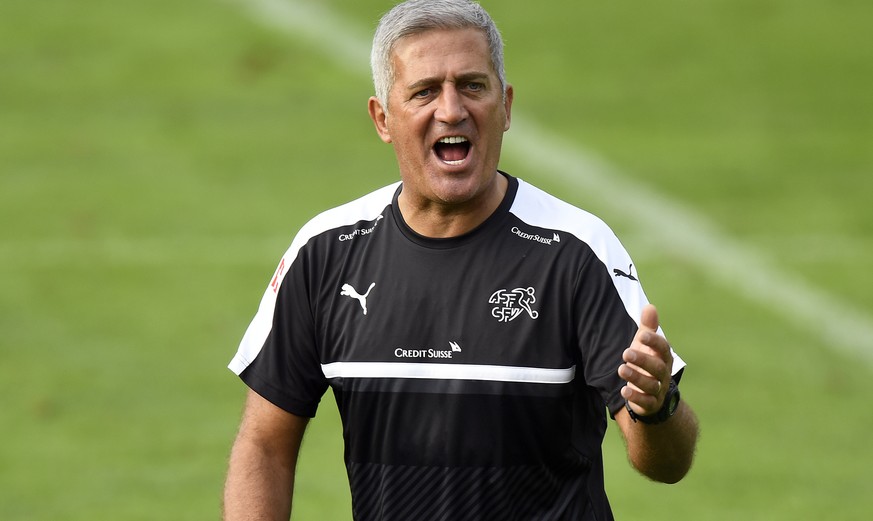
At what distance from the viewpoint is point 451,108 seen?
440 centimetres

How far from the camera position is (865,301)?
11.4 metres

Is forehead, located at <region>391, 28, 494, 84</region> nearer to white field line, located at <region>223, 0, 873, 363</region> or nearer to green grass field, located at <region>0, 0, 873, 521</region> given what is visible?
green grass field, located at <region>0, 0, 873, 521</region>

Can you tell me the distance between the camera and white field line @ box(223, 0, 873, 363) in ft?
36.7

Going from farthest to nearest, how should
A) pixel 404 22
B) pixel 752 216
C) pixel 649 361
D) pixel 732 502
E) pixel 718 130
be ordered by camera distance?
pixel 718 130 → pixel 752 216 → pixel 732 502 → pixel 404 22 → pixel 649 361

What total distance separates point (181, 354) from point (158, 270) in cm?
159

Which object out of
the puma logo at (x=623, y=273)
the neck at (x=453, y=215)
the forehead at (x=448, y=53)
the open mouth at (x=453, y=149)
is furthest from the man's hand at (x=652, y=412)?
the forehead at (x=448, y=53)

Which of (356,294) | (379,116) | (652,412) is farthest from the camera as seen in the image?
(379,116)

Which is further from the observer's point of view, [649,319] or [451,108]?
[451,108]

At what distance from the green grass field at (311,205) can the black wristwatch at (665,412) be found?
4.51 m

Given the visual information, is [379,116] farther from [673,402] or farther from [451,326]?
[673,402]

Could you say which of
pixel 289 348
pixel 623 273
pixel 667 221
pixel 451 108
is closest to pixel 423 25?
pixel 451 108

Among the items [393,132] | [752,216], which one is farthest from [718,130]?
[393,132]

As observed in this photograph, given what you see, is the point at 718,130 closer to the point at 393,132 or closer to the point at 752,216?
the point at 752,216

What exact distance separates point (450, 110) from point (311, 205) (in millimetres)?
8760
